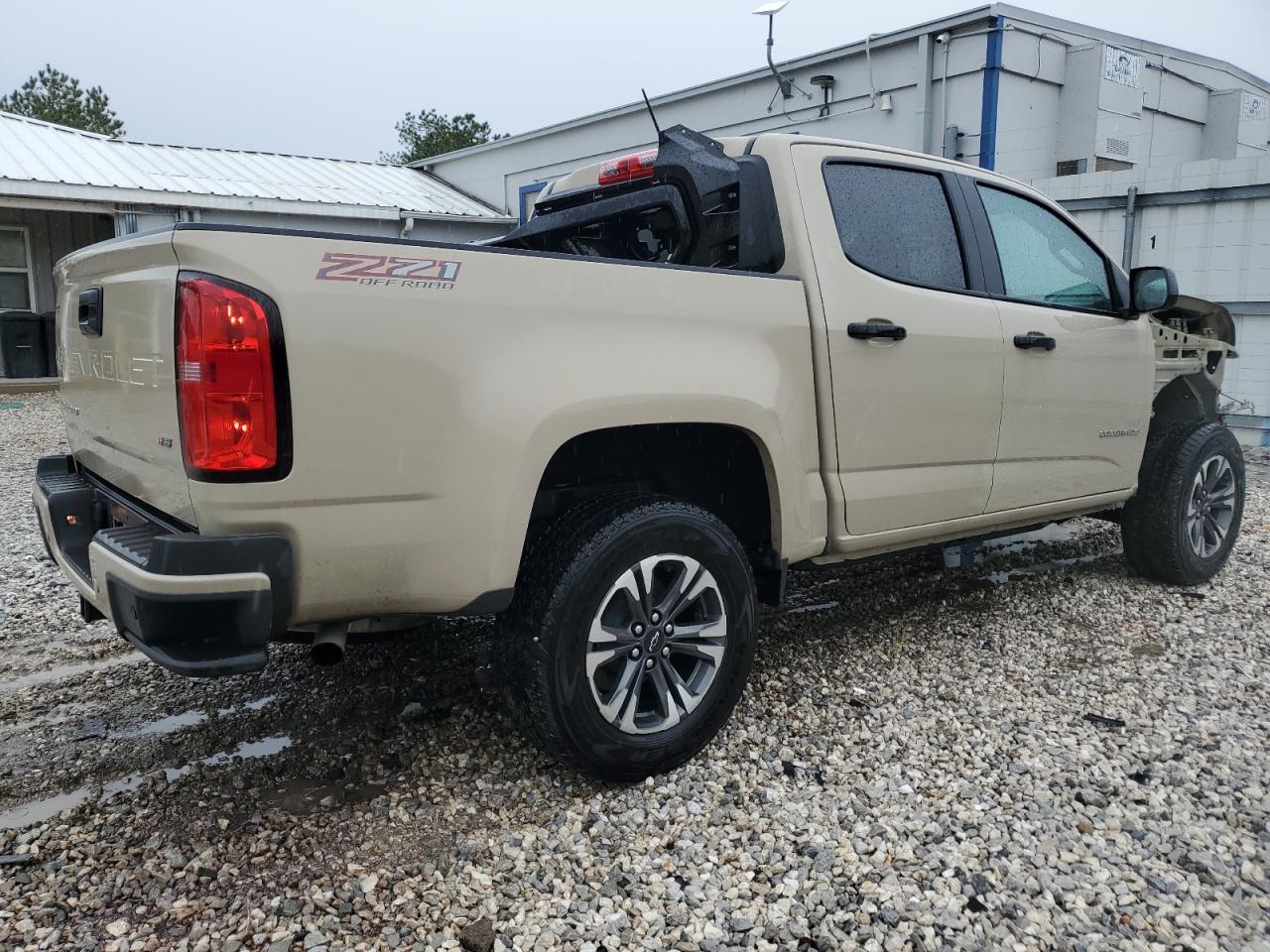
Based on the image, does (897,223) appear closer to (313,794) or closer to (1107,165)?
(313,794)

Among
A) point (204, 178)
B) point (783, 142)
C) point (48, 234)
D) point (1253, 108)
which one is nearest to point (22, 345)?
point (48, 234)

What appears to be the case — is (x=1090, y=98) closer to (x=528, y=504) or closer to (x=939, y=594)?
(x=939, y=594)

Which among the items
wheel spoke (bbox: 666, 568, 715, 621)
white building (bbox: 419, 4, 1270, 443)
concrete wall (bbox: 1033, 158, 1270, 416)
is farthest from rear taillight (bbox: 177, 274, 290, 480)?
concrete wall (bbox: 1033, 158, 1270, 416)

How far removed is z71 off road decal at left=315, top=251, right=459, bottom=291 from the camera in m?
2.21

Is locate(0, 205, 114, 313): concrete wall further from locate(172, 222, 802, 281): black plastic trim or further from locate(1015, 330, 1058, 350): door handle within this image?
locate(1015, 330, 1058, 350): door handle

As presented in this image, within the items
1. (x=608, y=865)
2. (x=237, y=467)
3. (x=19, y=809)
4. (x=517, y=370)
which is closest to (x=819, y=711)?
(x=608, y=865)

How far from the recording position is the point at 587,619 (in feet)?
8.68

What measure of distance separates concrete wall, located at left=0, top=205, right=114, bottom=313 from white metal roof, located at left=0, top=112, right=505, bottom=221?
0.99m

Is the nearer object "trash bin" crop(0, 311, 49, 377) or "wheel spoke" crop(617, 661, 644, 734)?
"wheel spoke" crop(617, 661, 644, 734)

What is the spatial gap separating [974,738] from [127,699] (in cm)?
299

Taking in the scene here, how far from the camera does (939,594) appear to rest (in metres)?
4.88

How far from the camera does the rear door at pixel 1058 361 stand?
387cm

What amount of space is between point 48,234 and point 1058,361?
1617 centimetres

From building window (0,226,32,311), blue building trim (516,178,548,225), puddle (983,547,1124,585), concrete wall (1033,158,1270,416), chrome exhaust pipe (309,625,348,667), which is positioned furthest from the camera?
blue building trim (516,178,548,225)
